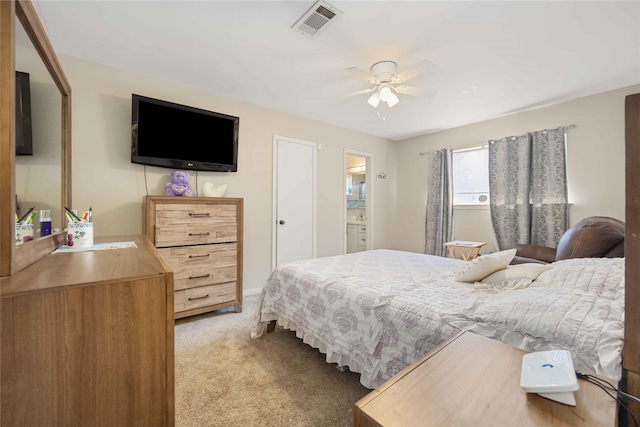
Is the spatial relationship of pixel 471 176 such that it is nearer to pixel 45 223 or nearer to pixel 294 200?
pixel 294 200

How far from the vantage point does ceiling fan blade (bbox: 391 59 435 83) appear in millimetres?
2086

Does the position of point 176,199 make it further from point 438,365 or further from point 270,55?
point 438,365

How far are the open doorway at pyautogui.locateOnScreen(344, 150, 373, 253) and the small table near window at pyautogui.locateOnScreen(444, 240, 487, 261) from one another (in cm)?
138

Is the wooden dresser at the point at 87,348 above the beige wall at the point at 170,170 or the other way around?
the other way around

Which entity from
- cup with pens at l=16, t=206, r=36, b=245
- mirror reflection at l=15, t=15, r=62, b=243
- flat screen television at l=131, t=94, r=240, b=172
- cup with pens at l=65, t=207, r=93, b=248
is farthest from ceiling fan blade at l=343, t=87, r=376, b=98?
cup with pens at l=16, t=206, r=36, b=245

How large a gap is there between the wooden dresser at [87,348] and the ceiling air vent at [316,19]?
5.99ft

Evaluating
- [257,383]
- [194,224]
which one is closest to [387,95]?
[194,224]

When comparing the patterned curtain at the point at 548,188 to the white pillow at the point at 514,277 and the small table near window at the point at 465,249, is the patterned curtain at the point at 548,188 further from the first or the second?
the white pillow at the point at 514,277

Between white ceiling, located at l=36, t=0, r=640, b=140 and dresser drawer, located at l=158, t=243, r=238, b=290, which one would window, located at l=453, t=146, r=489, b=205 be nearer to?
white ceiling, located at l=36, t=0, r=640, b=140

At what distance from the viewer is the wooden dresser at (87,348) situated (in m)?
0.59

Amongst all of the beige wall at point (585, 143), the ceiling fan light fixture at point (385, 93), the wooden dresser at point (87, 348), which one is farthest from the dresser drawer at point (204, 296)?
the beige wall at point (585, 143)

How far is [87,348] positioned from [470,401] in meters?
0.94

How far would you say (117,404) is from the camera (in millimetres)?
682

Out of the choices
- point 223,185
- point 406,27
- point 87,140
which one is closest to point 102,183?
point 87,140
